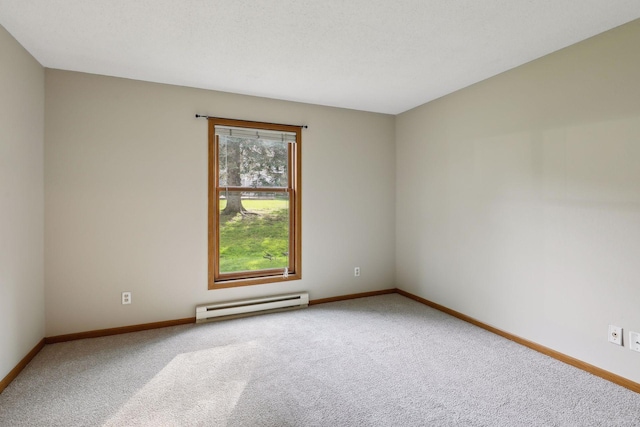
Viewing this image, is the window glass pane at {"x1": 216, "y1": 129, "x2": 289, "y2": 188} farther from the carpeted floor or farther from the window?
the carpeted floor

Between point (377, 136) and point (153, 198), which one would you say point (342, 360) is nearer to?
point (153, 198)

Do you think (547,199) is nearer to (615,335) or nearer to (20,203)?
(615,335)

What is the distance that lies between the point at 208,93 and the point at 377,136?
86.1 inches

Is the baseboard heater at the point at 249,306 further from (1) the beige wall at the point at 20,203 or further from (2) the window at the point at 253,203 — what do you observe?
(1) the beige wall at the point at 20,203

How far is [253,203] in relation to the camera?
3.75m

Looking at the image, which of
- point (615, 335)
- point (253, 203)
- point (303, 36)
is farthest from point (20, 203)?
point (615, 335)

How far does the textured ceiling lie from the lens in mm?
1991

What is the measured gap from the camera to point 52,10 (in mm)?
2021

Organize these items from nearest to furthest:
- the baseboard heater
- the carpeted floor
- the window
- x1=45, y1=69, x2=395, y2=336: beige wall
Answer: the carpeted floor → x1=45, y1=69, x2=395, y2=336: beige wall → the baseboard heater → the window

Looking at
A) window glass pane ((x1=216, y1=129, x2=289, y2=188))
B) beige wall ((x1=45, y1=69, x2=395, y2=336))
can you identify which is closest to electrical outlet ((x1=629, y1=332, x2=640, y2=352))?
beige wall ((x1=45, y1=69, x2=395, y2=336))

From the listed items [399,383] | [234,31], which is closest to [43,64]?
[234,31]

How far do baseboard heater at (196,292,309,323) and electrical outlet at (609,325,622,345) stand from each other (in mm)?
2742

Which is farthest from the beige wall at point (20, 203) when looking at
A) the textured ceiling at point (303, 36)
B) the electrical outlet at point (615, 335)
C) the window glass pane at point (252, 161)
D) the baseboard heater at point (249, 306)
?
the electrical outlet at point (615, 335)

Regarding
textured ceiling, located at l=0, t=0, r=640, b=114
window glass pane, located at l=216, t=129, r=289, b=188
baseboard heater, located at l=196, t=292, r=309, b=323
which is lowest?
baseboard heater, located at l=196, t=292, r=309, b=323
